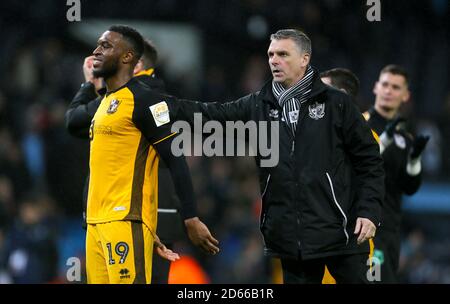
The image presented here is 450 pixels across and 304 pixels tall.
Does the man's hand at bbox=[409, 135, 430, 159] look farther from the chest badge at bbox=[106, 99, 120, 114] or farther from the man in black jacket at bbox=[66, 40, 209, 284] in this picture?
the chest badge at bbox=[106, 99, 120, 114]

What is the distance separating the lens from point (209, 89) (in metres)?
12.5

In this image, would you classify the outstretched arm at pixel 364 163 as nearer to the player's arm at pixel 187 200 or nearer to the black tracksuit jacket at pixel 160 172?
the player's arm at pixel 187 200

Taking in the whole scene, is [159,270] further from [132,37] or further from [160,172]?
[132,37]

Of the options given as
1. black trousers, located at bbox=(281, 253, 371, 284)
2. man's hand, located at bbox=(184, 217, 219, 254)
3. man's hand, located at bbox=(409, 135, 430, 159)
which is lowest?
black trousers, located at bbox=(281, 253, 371, 284)

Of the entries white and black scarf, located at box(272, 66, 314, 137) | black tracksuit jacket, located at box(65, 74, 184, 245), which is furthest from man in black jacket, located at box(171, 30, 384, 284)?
black tracksuit jacket, located at box(65, 74, 184, 245)

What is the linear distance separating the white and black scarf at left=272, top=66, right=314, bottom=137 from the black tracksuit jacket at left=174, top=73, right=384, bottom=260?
29 millimetres

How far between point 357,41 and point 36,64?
14.8 feet

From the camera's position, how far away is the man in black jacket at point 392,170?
22.4 ft

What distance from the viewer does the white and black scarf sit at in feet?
17.1

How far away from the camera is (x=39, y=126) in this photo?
11531 millimetres

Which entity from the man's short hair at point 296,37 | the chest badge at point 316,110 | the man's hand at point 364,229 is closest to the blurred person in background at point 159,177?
the man's short hair at point 296,37

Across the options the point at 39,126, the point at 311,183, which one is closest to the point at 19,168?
the point at 39,126

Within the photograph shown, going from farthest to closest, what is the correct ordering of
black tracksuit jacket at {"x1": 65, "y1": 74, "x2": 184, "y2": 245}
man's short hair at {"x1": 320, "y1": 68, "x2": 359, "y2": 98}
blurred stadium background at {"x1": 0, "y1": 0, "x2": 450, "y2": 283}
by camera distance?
blurred stadium background at {"x1": 0, "y1": 0, "x2": 450, "y2": 283} → man's short hair at {"x1": 320, "y1": 68, "x2": 359, "y2": 98} → black tracksuit jacket at {"x1": 65, "y1": 74, "x2": 184, "y2": 245}
